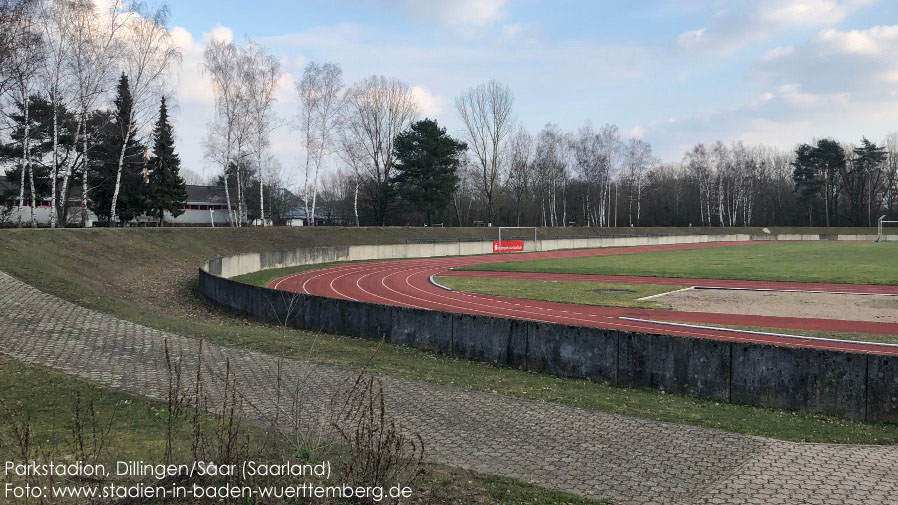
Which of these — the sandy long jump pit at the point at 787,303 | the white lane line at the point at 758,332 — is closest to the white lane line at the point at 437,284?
the sandy long jump pit at the point at 787,303

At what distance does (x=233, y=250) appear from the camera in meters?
44.6

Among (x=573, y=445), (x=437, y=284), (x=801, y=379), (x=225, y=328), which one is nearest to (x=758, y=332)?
(x=801, y=379)

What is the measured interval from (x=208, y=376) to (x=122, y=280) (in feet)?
61.2

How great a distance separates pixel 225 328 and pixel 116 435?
9.34 metres

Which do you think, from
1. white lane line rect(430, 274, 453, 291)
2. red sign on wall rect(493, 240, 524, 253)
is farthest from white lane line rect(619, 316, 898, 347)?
red sign on wall rect(493, 240, 524, 253)

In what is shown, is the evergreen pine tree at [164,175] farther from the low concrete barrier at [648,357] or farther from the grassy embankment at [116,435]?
the grassy embankment at [116,435]

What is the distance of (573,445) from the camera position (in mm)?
7645

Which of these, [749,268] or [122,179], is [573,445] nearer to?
[749,268]

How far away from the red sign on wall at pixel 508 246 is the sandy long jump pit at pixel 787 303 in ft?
106

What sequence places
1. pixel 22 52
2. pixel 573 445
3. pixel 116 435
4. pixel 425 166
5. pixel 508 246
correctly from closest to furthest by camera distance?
pixel 116 435
pixel 573 445
pixel 22 52
pixel 508 246
pixel 425 166

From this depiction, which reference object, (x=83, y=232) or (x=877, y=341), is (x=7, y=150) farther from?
(x=877, y=341)

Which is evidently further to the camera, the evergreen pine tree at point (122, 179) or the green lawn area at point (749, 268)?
the evergreen pine tree at point (122, 179)

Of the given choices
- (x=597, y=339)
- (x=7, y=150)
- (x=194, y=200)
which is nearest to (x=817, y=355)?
(x=597, y=339)

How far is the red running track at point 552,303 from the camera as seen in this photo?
17.1 metres
